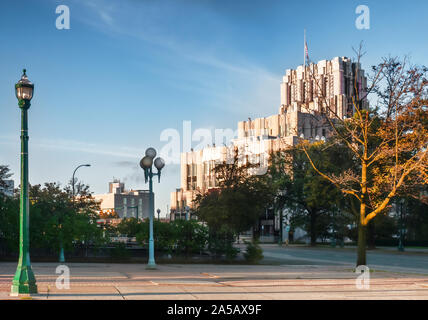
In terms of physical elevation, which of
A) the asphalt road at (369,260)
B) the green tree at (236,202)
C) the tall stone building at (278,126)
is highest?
the tall stone building at (278,126)

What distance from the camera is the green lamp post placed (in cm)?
1367

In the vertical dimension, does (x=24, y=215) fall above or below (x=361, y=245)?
above

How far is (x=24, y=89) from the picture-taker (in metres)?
14.5

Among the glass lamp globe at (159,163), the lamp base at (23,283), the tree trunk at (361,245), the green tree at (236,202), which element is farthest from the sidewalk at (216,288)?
the green tree at (236,202)

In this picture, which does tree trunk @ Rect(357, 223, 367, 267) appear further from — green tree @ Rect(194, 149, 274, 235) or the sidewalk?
green tree @ Rect(194, 149, 274, 235)

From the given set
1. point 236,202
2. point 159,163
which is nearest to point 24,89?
point 159,163

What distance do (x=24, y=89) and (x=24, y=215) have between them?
336 cm

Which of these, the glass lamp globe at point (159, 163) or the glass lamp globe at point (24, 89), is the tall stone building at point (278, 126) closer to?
the glass lamp globe at point (159, 163)

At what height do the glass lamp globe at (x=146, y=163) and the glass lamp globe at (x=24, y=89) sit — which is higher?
the glass lamp globe at (x=24, y=89)

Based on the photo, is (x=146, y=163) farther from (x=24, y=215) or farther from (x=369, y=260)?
(x=369, y=260)

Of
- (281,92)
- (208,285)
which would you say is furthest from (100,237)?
(281,92)

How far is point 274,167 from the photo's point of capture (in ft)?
248

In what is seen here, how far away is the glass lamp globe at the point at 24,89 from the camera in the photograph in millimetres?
14438
